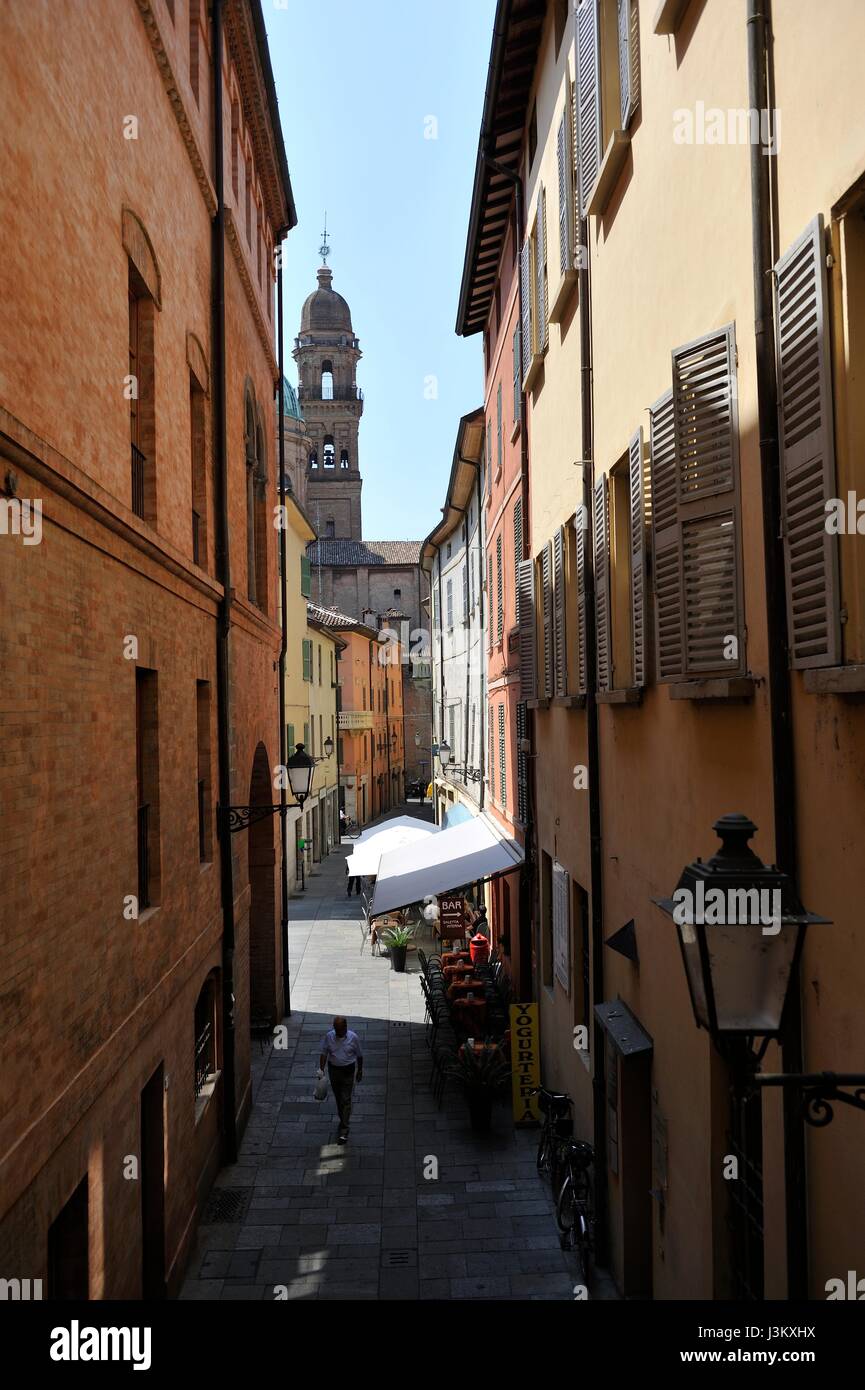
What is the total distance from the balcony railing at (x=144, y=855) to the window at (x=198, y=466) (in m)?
3.42

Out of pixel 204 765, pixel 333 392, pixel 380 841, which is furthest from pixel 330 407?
pixel 204 765

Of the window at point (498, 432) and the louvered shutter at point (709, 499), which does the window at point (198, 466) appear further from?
the window at point (498, 432)

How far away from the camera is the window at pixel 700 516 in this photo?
542cm

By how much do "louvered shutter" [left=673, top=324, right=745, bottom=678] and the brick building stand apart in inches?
135

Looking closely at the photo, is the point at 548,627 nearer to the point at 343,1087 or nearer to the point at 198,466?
the point at 198,466

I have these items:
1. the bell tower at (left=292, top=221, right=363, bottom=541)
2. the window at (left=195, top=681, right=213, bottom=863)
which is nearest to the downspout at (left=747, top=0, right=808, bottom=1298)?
the window at (left=195, top=681, right=213, bottom=863)

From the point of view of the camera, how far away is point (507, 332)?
1775 cm

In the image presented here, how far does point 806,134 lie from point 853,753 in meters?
2.51

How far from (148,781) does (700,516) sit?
17.3 ft

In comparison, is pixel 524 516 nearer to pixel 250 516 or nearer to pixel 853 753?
pixel 250 516

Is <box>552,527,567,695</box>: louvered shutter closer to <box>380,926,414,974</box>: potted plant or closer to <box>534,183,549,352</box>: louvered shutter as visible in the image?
<box>534,183,549,352</box>: louvered shutter

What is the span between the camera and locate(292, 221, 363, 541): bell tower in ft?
248

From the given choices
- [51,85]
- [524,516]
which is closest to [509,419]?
[524,516]

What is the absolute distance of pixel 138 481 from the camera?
8.95m
